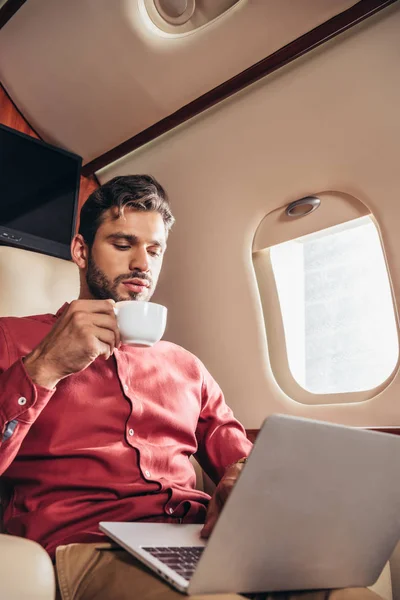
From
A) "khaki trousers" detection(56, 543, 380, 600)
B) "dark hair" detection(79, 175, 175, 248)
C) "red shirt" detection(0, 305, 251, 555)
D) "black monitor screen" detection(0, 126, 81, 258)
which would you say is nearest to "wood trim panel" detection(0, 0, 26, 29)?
"black monitor screen" detection(0, 126, 81, 258)

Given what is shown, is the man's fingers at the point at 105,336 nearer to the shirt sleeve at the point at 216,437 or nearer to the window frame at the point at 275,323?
the shirt sleeve at the point at 216,437

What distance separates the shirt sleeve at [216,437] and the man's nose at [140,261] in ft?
1.12

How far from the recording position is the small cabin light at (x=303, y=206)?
1.76m

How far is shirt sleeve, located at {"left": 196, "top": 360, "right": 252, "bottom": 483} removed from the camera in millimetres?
1405

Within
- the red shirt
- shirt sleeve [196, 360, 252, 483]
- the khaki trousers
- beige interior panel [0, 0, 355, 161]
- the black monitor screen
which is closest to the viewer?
the khaki trousers

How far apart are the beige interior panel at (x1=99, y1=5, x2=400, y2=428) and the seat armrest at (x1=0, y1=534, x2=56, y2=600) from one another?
1036 millimetres

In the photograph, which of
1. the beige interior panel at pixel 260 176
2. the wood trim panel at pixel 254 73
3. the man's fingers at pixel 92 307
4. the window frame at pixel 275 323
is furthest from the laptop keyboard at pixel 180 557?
the wood trim panel at pixel 254 73

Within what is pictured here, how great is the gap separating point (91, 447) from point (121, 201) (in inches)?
25.6

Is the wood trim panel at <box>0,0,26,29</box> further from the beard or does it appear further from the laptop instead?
the laptop

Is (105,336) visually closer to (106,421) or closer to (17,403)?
(17,403)

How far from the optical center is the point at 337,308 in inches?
76.1

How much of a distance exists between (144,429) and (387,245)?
2.73 ft

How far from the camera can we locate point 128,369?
136cm

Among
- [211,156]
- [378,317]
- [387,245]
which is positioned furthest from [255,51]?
[378,317]
